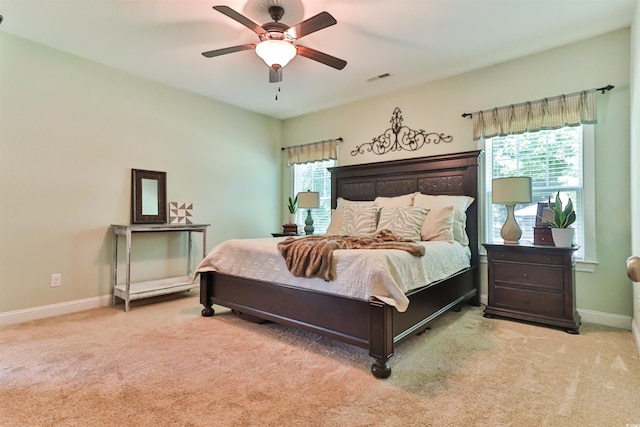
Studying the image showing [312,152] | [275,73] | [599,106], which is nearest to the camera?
[275,73]

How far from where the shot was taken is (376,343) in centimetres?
206

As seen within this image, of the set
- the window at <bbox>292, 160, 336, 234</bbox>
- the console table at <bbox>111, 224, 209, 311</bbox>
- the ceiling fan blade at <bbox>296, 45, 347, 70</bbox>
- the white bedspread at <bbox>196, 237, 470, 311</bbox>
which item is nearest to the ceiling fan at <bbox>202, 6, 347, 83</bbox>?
the ceiling fan blade at <bbox>296, 45, 347, 70</bbox>

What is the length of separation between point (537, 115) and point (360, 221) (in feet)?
6.80

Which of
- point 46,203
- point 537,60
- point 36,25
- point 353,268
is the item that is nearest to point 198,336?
point 353,268

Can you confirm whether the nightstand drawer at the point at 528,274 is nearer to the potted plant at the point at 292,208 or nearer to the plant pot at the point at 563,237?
the plant pot at the point at 563,237

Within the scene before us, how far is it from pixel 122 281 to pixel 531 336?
4185mm

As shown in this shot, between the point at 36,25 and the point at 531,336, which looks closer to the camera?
the point at 531,336

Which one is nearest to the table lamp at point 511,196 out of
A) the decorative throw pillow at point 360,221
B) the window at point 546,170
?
the window at point 546,170

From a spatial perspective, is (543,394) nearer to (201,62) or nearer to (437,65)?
(437,65)

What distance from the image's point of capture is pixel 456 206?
3.51 metres

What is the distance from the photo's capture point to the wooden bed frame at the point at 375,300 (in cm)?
213

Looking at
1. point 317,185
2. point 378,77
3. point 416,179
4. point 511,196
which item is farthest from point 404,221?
point 317,185

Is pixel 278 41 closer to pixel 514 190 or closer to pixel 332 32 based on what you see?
pixel 332 32

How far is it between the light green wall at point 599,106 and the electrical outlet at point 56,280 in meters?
4.24
